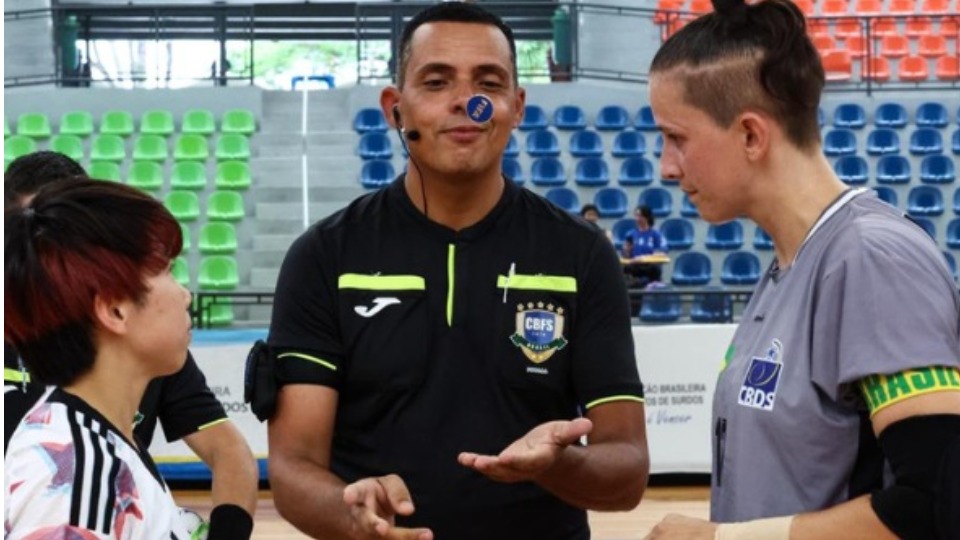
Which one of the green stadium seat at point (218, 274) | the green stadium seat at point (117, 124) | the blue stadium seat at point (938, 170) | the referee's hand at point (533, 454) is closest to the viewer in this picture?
the referee's hand at point (533, 454)

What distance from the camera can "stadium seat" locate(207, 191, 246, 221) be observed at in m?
14.0

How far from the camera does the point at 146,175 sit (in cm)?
1447

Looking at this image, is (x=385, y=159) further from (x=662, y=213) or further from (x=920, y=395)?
(x=920, y=395)

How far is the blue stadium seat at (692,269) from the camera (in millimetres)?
13078

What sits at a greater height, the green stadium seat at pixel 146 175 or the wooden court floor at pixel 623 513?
the green stadium seat at pixel 146 175

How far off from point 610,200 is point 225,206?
3590mm

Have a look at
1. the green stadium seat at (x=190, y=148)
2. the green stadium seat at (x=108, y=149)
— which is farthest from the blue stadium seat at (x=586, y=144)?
the green stadium seat at (x=108, y=149)

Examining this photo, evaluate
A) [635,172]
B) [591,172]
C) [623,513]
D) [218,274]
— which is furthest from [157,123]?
[623,513]

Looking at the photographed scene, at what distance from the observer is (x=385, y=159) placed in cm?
1448

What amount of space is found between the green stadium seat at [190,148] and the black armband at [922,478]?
13391 mm

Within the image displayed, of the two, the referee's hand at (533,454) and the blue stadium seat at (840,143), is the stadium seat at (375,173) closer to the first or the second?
the blue stadium seat at (840,143)

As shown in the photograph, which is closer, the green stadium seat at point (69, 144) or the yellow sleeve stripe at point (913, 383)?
the yellow sleeve stripe at point (913, 383)

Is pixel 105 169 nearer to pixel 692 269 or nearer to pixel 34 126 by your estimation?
pixel 34 126

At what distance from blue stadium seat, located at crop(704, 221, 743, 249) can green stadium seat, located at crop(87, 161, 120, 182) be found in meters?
5.60
